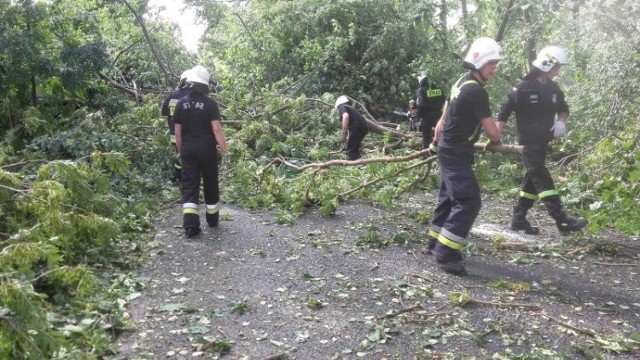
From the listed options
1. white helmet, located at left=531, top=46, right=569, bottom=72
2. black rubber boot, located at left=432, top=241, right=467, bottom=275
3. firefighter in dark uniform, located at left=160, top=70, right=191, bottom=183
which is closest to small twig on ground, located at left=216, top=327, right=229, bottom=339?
black rubber boot, located at left=432, top=241, right=467, bottom=275

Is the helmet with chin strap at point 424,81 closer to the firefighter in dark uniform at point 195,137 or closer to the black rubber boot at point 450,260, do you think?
the firefighter in dark uniform at point 195,137

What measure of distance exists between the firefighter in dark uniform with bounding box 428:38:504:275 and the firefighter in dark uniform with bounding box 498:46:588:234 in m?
0.99

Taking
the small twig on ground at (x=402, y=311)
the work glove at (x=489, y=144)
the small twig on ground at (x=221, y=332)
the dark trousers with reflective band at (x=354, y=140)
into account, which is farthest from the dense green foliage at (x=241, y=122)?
the small twig on ground at (x=402, y=311)

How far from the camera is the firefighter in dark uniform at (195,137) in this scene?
217 inches

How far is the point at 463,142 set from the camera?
454cm

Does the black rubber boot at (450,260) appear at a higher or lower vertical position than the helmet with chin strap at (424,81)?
lower

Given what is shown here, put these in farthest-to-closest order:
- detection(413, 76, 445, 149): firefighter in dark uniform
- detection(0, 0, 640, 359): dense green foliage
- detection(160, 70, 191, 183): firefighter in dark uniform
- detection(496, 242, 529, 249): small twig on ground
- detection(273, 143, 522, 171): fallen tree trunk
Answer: detection(413, 76, 445, 149): firefighter in dark uniform
detection(160, 70, 191, 183): firefighter in dark uniform
detection(496, 242, 529, 249): small twig on ground
detection(273, 143, 522, 171): fallen tree trunk
detection(0, 0, 640, 359): dense green foliage

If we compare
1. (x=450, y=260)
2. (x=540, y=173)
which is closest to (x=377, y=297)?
(x=450, y=260)

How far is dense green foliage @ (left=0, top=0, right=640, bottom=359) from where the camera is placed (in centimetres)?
386

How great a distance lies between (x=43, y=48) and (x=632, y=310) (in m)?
8.05

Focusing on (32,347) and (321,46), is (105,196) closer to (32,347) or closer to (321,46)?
(32,347)

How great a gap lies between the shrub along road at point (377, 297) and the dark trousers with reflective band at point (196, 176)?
0.25m

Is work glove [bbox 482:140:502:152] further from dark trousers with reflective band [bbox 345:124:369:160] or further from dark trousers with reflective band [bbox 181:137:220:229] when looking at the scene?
dark trousers with reflective band [bbox 345:124:369:160]

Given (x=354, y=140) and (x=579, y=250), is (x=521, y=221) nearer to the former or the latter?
(x=579, y=250)
